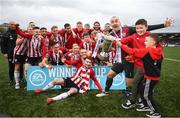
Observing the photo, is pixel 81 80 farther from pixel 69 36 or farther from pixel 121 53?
pixel 69 36

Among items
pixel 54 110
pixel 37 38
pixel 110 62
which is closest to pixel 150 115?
pixel 54 110

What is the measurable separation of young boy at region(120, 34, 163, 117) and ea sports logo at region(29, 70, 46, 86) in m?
3.22

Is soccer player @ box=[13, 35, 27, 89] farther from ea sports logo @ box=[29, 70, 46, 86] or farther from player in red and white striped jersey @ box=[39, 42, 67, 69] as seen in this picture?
player in red and white striped jersey @ box=[39, 42, 67, 69]

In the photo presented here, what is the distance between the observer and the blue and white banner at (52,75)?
8.20 metres

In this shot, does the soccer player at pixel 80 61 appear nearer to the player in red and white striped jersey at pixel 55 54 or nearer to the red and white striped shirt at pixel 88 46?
the player in red and white striped jersey at pixel 55 54

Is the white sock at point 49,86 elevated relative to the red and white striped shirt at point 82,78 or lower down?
lower down

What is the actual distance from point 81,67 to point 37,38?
78.4 inches

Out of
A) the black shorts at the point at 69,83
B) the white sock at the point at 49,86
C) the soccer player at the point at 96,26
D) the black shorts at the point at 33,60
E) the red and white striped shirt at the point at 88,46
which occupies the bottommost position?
the white sock at the point at 49,86

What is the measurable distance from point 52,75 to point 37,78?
0.41 metres

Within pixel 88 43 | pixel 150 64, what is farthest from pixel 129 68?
pixel 88 43

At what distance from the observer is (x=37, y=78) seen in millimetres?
8211

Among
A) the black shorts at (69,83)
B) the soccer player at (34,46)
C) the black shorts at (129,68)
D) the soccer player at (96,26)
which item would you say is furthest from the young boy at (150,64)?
the soccer player at (96,26)

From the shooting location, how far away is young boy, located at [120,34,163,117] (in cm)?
564

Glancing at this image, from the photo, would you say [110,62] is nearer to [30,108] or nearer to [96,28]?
[96,28]
